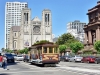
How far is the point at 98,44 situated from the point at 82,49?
58.1ft

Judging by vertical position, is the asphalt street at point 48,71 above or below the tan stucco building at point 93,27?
below

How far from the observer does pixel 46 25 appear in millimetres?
158250

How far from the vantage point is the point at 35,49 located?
33.0m

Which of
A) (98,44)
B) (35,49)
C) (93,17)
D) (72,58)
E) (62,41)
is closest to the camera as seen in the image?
(35,49)

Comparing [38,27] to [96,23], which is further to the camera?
[38,27]

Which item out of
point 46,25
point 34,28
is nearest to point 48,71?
point 46,25

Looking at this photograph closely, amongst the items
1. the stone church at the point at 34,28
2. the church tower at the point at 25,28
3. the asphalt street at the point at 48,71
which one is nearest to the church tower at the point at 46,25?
the stone church at the point at 34,28

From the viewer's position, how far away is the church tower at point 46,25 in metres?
156

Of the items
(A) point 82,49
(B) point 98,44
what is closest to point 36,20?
(A) point 82,49

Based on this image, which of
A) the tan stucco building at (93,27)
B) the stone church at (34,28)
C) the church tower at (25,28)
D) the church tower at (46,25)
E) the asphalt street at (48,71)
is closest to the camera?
the asphalt street at (48,71)

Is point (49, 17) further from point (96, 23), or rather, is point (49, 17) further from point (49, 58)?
point (49, 58)

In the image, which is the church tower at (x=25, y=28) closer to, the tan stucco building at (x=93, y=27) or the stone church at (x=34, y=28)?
the stone church at (x=34, y=28)

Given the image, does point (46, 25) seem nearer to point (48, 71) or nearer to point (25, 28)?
point (25, 28)

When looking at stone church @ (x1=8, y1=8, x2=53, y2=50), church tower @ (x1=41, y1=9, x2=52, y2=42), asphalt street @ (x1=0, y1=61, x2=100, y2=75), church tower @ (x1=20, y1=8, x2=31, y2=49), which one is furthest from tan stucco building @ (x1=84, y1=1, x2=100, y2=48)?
church tower @ (x1=20, y1=8, x2=31, y2=49)
